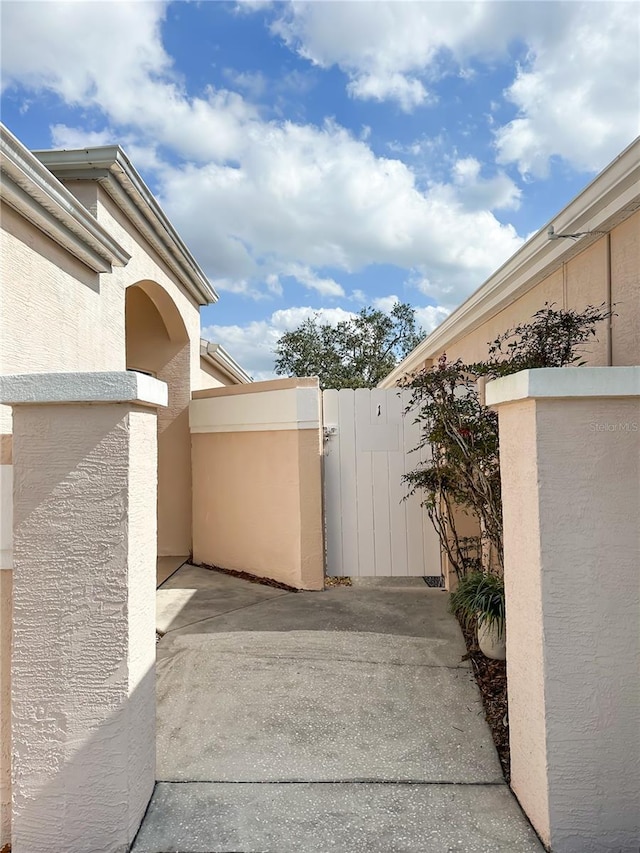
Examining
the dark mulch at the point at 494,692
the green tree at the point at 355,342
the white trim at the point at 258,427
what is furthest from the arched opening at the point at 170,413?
the green tree at the point at 355,342

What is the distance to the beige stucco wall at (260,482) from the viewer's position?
6152 mm

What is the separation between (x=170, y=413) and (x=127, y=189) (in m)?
3.45

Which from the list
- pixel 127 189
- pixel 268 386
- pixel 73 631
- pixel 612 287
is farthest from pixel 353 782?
pixel 127 189

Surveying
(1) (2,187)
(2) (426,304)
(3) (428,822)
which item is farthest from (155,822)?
(2) (426,304)

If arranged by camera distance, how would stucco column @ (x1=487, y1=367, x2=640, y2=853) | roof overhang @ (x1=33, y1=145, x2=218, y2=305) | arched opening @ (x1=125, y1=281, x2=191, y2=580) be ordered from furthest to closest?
1. arched opening @ (x1=125, y1=281, x2=191, y2=580)
2. roof overhang @ (x1=33, y1=145, x2=218, y2=305)
3. stucco column @ (x1=487, y1=367, x2=640, y2=853)

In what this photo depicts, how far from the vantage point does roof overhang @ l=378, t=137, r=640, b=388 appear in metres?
3.32

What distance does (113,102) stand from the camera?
6504mm

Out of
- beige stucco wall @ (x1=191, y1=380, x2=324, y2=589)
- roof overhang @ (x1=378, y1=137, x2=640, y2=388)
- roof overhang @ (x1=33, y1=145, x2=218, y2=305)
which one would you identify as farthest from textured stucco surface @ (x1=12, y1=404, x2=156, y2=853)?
roof overhang @ (x1=33, y1=145, x2=218, y2=305)

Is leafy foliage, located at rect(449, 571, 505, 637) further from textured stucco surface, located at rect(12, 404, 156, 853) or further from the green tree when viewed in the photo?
the green tree

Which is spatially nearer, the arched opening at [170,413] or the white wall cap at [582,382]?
the white wall cap at [582,382]

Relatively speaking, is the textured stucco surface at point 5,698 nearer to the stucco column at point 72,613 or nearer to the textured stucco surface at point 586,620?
the stucco column at point 72,613

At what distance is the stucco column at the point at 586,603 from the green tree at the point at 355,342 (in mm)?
24911

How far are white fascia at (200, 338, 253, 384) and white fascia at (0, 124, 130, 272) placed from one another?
452 cm

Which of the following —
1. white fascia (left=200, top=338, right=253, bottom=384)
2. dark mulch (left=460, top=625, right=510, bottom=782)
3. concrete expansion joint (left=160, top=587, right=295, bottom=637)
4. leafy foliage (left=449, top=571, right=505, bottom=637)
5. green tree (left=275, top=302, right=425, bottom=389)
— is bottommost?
dark mulch (left=460, top=625, right=510, bottom=782)
